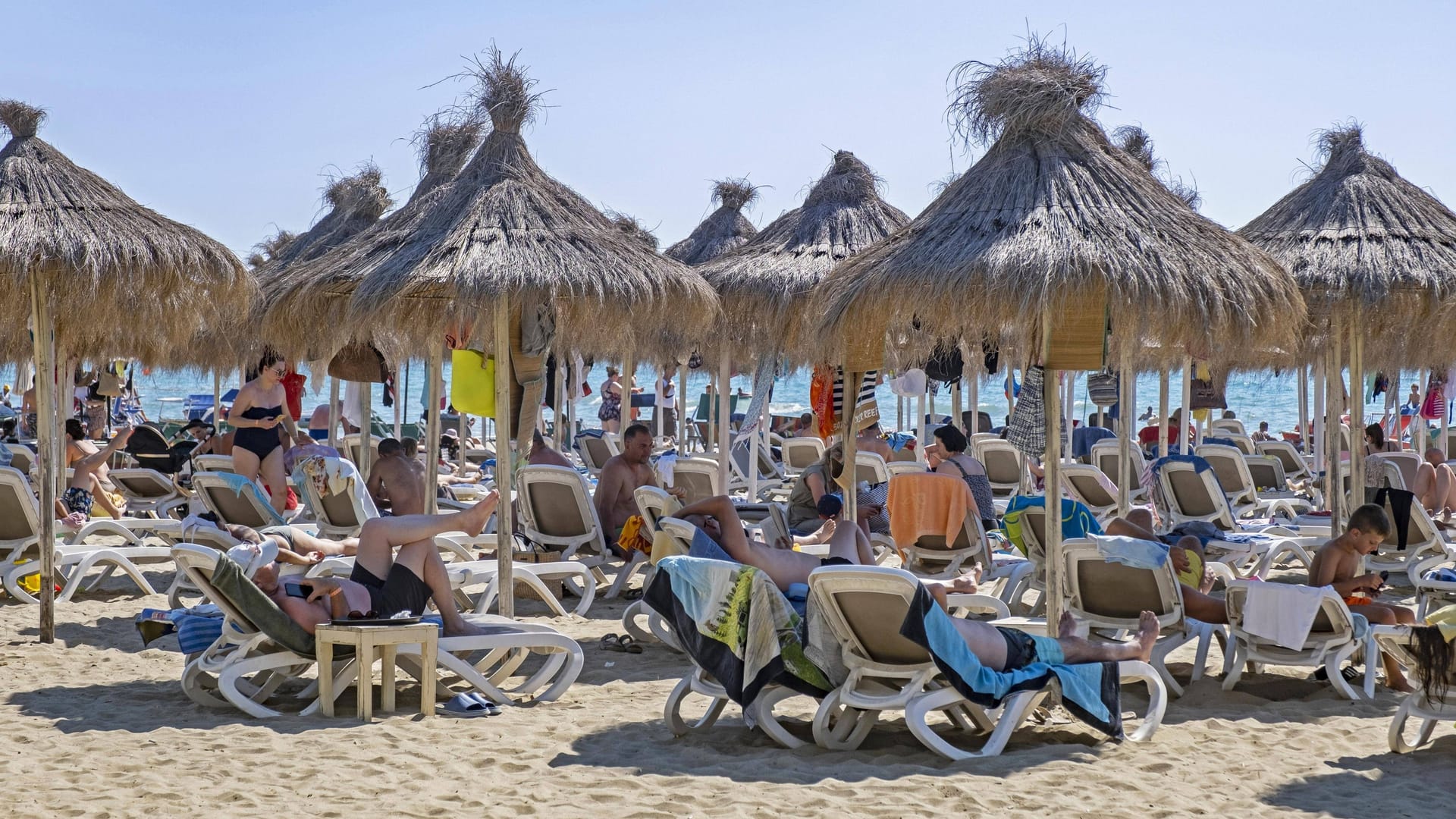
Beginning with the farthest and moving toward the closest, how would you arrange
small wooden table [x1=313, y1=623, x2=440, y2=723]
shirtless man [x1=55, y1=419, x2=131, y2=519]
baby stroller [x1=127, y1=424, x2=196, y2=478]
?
baby stroller [x1=127, y1=424, x2=196, y2=478], shirtless man [x1=55, y1=419, x2=131, y2=519], small wooden table [x1=313, y1=623, x2=440, y2=723]

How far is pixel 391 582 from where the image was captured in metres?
5.49

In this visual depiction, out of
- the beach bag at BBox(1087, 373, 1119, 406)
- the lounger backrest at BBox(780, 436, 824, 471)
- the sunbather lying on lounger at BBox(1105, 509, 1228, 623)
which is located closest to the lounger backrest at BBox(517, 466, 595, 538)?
the sunbather lying on lounger at BBox(1105, 509, 1228, 623)

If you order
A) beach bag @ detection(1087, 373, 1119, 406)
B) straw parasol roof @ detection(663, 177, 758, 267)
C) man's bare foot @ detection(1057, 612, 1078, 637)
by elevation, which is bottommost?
man's bare foot @ detection(1057, 612, 1078, 637)

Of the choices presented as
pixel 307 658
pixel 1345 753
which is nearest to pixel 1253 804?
pixel 1345 753

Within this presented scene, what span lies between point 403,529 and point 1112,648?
2730 millimetres

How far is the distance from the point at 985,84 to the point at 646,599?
112 inches

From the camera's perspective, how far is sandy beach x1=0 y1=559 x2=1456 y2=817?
394cm

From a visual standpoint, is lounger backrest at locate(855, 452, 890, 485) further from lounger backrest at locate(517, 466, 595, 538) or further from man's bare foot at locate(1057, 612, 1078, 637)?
man's bare foot at locate(1057, 612, 1078, 637)

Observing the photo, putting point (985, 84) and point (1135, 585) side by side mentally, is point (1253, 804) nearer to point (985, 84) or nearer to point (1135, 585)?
point (1135, 585)

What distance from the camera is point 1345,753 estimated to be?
15.2ft

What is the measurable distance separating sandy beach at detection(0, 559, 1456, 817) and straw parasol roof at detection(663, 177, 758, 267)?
8327 mm

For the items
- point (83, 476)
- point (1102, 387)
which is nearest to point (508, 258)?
point (83, 476)

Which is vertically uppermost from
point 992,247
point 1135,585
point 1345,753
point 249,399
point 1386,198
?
point 1386,198

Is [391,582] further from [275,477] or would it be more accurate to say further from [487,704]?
[275,477]
